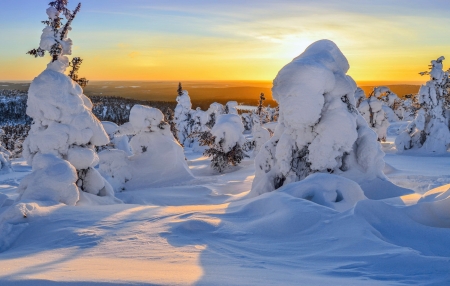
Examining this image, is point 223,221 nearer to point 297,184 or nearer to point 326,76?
point 297,184

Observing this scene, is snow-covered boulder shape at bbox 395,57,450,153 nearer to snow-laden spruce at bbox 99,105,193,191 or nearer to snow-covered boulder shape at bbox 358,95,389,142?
snow-covered boulder shape at bbox 358,95,389,142

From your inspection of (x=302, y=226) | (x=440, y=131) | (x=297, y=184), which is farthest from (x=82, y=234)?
(x=440, y=131)

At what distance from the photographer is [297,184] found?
26.7 ft

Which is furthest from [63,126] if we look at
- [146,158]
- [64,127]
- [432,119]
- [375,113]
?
[375,113]

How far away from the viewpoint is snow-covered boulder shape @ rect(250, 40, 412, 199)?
11.0m

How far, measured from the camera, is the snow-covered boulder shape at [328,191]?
7.52m

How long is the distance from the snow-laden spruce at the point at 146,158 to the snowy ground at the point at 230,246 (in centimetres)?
1015

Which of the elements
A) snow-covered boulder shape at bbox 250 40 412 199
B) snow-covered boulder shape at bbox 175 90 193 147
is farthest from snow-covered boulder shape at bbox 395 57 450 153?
snow-covered boulder shape at bbox 175 90 193 147

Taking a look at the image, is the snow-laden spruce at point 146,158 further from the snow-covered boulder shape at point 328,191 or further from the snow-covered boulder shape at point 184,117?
the snow-covered boulder shape at point 184,117

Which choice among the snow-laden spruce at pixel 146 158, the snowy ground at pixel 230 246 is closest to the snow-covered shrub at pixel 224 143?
the snow-laden spruce at pixel 146 158

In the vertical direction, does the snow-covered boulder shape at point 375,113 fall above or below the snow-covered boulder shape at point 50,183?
above

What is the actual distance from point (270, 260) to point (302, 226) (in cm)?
118

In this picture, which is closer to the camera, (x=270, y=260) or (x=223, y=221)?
(x=270, y=260)

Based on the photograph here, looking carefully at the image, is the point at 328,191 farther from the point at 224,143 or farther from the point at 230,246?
the point at 224,143
